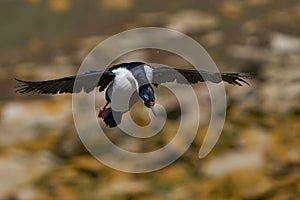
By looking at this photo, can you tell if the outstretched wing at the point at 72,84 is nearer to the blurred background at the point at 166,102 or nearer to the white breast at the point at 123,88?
the white breast at the point at 123,88

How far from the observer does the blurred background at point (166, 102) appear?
32.0 ft

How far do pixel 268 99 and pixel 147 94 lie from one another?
7.75 metres

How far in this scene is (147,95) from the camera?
9.29 ft

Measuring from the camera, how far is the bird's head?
9.18 ft

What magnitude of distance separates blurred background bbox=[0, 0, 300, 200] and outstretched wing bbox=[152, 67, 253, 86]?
6.05 meters

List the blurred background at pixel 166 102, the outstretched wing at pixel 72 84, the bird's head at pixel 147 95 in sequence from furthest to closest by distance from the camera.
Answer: the blurred background at pixel 166 102, the outstretched wing at pixel 72 84, the bird's head at pixel 147 95

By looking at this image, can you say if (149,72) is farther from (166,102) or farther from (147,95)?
(166,102)

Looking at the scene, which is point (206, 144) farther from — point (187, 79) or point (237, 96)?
point (187, 79)

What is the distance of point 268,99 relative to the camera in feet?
34.3

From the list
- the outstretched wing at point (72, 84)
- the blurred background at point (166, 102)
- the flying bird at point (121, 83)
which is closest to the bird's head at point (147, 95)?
the flying bird at point (121, 83)

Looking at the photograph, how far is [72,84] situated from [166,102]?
6682mm

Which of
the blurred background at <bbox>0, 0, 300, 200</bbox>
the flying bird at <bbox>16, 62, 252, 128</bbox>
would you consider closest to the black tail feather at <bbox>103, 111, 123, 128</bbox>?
the flying bird at <bbox>16, 62, 252, 128</bbox>

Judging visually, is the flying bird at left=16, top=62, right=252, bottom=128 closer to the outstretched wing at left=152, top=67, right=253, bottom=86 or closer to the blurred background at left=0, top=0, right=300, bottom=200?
the outstretched wing at left=152, top=67, right=253, bottom=86

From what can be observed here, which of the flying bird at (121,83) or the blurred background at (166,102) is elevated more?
the blurred background at (166,102)
